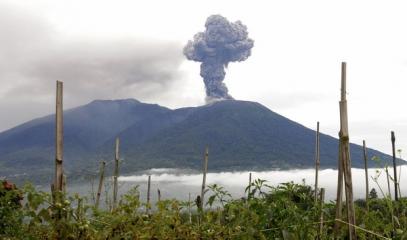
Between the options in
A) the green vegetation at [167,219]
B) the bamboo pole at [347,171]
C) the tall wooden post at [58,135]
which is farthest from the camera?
the tall wooden post at [58,135]

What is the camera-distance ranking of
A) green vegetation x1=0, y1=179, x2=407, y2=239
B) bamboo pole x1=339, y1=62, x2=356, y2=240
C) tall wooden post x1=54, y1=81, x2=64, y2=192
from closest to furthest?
green vegetation x1=0, y1=179, x2=407, y2=239 → bamboo pole x1=339, y1=62, x2=356, y2=240 → tall wooden post x1=54, y1=81, x2=64, y2=192

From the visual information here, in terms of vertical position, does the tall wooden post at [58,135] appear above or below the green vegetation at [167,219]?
above

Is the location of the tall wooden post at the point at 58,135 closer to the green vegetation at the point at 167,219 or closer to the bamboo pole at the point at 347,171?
the green vegetation at the point at 167,219

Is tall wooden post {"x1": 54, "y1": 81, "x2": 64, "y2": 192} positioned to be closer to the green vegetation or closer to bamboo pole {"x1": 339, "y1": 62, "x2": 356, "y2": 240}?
the green vegetation

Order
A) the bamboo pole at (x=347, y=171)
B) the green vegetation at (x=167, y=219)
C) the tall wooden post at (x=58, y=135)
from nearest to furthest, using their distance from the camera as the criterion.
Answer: the green vegetation at (x=167, y=219)
the bamboo pole at (x=347, y=171)
the tall wooden post at (x=58, y=135)

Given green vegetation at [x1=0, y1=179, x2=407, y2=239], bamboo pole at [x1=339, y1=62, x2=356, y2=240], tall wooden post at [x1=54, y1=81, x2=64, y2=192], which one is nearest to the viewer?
green vegetation at [x1=0, y1=179, x2=407, y2=239]

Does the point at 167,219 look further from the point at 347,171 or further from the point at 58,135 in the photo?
the point at 347,171

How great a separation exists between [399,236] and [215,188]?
152cm

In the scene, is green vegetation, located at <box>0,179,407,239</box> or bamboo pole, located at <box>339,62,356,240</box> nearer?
green vegetation, located at <box>0,179,407,239</box>

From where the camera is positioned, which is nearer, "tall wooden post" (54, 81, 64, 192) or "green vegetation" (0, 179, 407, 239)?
"green vegetation" (0, 179, 407, 239)

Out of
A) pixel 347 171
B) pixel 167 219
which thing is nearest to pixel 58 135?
pixel 167 219

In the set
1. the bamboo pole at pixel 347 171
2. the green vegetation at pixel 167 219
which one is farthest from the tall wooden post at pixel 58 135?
the bamboo pole at pixel 347 171

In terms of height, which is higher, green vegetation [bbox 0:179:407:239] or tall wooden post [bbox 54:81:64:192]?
tall wooden post [bbox 54:81:64:192]

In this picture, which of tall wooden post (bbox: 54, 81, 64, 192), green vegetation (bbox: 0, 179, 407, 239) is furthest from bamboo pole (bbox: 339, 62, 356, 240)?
tall wooden post (bbox: 54, 81, 64, 192)
